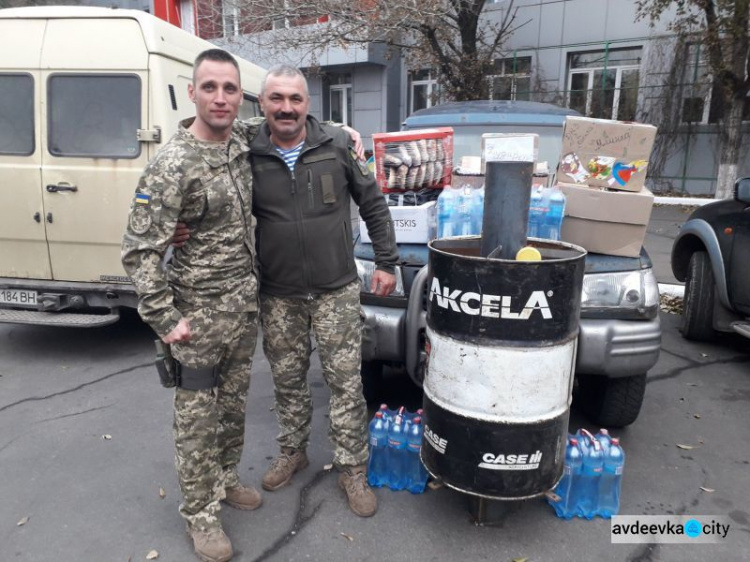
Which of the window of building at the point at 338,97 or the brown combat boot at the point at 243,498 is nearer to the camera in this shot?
the brown combat boot at the point at 243,498

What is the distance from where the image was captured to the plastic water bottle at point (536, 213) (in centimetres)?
317

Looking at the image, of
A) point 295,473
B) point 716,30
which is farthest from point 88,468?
point 716,30

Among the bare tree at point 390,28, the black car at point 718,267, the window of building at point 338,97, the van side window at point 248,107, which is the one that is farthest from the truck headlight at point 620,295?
the window of building at point 338,97

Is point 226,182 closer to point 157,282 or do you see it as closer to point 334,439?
point 157,282

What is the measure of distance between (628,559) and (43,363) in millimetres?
4370

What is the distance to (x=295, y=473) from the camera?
10.1 ft

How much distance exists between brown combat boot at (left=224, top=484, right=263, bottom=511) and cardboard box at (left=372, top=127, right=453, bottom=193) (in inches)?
72.6

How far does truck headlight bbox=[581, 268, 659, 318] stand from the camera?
295 centimetres

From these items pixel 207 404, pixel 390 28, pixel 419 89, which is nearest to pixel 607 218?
pixel 207 404

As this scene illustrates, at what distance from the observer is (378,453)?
2.95m

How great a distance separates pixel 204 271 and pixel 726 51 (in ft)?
41.7

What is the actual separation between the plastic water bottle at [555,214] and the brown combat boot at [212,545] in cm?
220

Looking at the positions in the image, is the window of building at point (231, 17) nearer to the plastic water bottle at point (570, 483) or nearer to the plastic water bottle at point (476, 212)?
the plastic water bottle at point (476, 212)

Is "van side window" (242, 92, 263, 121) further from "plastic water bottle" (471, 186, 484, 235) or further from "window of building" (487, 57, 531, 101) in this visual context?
"window of building" (487, 57, 531, 101)
